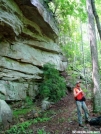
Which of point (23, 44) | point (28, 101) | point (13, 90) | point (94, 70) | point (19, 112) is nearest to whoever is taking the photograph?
point (94, 70)

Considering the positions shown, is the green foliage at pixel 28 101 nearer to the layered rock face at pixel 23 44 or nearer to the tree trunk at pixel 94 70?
the layered rock face at pixel 23 44

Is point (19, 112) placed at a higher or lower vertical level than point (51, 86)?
lower

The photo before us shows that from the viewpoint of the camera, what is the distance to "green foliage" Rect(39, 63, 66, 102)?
1422cm

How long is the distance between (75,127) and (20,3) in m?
7.36

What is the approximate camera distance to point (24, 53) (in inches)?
536

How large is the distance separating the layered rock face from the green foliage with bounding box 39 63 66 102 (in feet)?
1.91

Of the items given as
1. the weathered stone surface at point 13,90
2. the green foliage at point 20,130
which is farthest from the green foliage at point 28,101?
the green foliage at point 20,130

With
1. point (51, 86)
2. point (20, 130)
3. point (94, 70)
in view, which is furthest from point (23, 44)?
point (20, 130)

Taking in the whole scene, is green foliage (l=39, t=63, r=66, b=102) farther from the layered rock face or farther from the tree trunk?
the tree trunk

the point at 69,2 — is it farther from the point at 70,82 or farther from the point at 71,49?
the point at 70,82

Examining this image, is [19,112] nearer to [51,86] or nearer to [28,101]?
[28,101]

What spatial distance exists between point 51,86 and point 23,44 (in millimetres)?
3920

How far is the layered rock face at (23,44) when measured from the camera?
10594 millimetres

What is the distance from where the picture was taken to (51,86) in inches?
569
